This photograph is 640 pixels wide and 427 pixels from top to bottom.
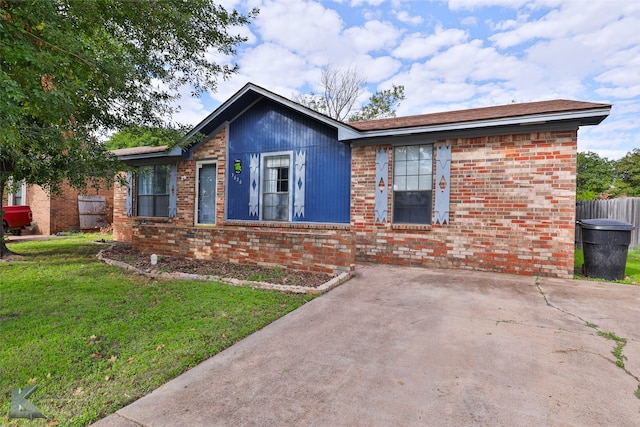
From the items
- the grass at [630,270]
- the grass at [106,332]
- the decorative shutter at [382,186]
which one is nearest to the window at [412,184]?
the decorative shutter at [382,186]

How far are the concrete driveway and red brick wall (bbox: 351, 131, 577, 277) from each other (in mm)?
1666

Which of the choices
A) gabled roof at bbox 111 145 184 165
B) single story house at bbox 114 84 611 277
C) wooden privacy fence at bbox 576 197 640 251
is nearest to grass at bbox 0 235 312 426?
single story house at bbox 114 84 611 277

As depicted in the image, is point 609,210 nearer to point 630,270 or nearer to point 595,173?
point 630,270

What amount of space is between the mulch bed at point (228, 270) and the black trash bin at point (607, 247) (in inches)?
197

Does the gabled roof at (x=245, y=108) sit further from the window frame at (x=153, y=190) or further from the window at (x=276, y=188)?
the window frame at (x=153, y=190)

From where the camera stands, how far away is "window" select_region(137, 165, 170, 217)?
10.8 m

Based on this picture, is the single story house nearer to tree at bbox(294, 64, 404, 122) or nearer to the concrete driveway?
the concrete driveway

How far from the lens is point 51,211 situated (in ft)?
49.4

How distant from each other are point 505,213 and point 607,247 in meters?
1.77

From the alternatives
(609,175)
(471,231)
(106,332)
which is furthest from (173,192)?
(609,175)

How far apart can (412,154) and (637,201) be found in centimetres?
818

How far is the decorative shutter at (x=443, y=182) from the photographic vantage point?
6.79m

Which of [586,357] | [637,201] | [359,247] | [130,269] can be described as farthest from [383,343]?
[637,201]

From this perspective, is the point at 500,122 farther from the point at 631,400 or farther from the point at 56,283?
the point at 56,283
